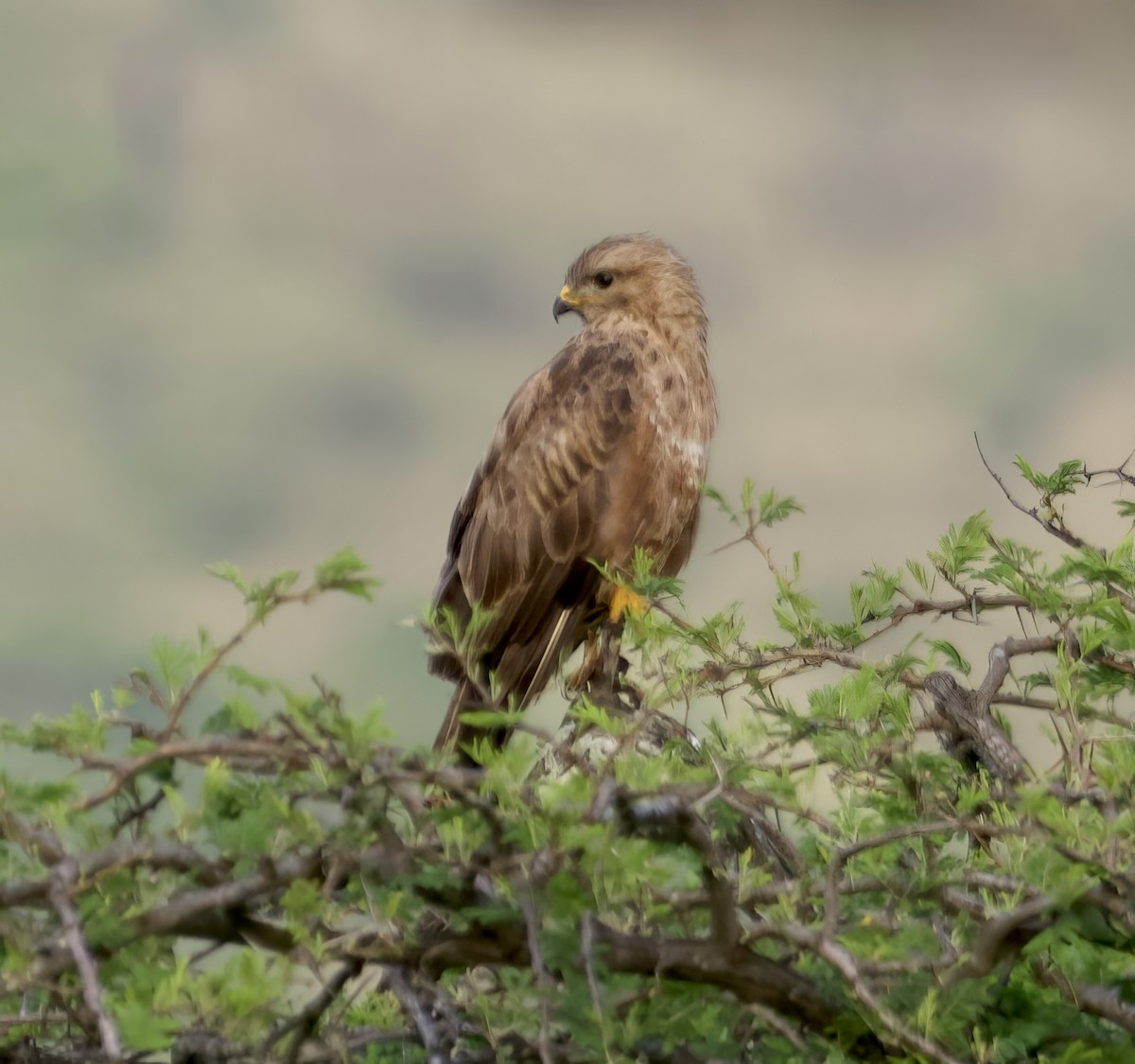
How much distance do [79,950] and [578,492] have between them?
3805mm

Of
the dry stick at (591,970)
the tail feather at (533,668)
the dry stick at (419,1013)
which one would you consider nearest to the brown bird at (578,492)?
the tail feather at (533,668)

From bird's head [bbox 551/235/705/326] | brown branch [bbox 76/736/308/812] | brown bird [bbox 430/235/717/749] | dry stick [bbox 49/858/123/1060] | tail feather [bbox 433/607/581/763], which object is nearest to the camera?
dry stick [bbox 49/858/123/1060]

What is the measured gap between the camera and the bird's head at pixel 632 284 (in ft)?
19.5

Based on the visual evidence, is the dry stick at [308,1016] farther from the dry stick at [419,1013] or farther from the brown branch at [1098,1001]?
the brown branch at [1098,1001]

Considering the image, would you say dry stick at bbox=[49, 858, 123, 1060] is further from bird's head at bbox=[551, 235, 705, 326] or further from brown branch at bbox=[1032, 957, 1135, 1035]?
bird's head at bbox=[551, 235, 705, 326]

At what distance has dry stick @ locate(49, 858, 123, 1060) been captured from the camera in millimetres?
1626

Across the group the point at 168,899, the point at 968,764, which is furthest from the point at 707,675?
the point at 168,899

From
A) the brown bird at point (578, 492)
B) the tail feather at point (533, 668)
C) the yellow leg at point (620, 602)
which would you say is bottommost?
the tail feather at point (533, 668)

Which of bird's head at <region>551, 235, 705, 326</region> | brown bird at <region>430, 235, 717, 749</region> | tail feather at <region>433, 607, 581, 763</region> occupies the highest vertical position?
bird's head at <region>551, 235, 705, 326</region>

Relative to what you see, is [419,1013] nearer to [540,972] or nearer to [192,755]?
[540,972]

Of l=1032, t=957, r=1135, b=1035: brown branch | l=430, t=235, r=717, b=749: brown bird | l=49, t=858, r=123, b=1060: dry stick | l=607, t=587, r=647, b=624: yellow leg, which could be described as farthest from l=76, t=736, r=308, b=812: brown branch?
l=607, t=587, r=647, b=624: yellow leg

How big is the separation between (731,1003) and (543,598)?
3144 millimetres

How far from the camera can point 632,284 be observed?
19.7 ft

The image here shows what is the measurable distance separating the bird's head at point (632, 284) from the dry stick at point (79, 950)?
173 inches
